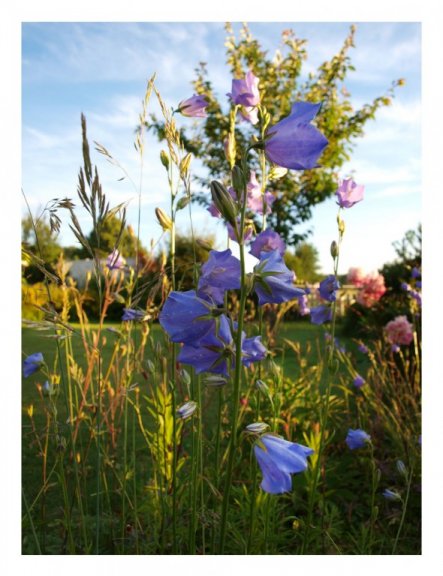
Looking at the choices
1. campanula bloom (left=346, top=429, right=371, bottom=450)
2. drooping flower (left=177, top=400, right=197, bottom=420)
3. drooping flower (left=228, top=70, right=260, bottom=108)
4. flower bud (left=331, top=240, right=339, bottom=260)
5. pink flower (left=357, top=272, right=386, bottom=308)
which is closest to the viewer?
drooping flower (left=177, top=400, right=197, bottom=420)

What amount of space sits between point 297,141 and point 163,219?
70 centimetres

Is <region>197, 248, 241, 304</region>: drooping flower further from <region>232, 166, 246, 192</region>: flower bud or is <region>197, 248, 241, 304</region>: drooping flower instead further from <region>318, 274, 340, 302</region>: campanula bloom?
<region>318, 274, 340, 302</region>: campanula bloom

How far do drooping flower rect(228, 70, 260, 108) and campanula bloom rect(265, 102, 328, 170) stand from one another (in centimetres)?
67

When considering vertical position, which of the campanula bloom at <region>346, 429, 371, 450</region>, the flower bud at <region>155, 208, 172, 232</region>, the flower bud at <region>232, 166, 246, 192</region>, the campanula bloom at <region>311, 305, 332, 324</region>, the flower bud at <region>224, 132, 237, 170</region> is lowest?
the campanula bloom at <region>346, 429, 371, 450</region>

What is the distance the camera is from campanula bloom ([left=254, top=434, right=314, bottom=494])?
734 millimetres

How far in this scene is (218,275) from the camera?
2.74 ft

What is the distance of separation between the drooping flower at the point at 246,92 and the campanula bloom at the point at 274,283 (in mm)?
798

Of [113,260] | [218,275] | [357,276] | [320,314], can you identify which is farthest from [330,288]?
[357,276]

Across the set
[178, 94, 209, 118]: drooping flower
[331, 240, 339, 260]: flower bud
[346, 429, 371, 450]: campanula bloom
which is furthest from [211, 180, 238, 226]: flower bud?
[346, 429, 371, 450]: campanula bloom

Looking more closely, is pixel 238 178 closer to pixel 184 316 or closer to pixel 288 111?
pixel 184 316

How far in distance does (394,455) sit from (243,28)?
6.55m
